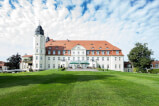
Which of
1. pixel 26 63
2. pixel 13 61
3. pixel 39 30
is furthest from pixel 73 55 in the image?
pixel 13 61

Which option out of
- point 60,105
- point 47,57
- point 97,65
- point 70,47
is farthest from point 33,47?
point 60,105

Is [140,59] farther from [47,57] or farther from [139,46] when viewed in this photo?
[47,57]

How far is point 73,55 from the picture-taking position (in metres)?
41.2

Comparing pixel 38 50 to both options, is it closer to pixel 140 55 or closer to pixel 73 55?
pixel 73 55

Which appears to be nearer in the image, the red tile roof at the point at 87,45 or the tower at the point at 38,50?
the tower at the point at 38,50

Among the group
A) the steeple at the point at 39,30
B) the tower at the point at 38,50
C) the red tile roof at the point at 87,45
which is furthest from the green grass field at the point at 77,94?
the steeple at the point at 39,30

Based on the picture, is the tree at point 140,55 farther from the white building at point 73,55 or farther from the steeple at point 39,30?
the steeple at point 39,30

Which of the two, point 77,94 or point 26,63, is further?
point 26,63

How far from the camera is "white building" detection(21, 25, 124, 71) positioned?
130 feet

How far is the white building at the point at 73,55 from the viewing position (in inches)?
1564

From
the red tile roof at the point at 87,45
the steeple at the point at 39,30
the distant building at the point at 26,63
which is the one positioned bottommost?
the distant building at the point at 26,63

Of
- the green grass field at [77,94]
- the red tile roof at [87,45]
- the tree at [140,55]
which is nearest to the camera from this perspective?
the green grass field at [77,94]

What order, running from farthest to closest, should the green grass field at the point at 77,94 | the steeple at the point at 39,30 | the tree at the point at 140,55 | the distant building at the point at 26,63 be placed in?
the distant building at the point at 26,63, the steeple at the point at 39,30, the tree at the point at 140,55, the green grass field at the point at 77,94

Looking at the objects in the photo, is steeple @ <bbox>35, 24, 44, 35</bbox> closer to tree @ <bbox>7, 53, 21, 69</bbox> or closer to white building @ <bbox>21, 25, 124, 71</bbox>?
white building @ <bbox>21, 25, 124, 71</bbox>
